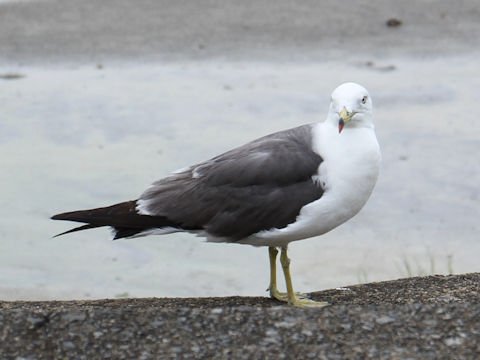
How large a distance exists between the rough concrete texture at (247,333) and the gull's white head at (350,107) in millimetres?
763

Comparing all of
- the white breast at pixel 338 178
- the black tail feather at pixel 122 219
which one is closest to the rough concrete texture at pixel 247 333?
the white breast at pixel 338 178

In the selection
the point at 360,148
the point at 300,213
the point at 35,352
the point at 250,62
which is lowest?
the point at 35,352

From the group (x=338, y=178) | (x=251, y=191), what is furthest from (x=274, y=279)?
(x=338, y=178)

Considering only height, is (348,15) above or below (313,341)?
above

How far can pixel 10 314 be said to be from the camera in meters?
3.12

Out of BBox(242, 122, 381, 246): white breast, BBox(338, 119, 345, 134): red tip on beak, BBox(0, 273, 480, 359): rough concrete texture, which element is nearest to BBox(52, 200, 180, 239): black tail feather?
BBox(242, 122, 381, 246): white breast

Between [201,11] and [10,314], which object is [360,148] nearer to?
[10,314]

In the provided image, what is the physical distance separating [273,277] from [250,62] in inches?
194

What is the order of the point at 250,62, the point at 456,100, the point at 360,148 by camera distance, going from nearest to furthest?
1. the point at 360,148
2. the point at 456,100
3. the point at 250,62

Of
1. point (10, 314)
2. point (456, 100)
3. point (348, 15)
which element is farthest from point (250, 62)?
point (10, 314)

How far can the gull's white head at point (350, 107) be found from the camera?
3518mm

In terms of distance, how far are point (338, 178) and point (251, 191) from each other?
1.16 feet

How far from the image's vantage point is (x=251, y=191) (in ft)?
11.9

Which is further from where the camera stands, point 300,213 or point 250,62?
point 250,62
